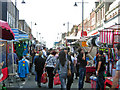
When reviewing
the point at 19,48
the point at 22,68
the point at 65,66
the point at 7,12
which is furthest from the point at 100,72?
the point at 7,12

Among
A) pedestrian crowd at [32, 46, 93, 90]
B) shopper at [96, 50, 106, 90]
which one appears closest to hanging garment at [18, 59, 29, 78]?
pedestrian crowd at [32, 46, 93, 90]

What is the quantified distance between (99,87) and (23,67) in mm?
5987

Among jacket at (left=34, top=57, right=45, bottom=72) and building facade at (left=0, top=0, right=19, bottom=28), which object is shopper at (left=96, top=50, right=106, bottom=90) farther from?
building facade at (left=0, top=0, right=19, bottom=28)

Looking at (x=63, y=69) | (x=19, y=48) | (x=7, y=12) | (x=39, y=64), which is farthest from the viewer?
(x=7, y=12)

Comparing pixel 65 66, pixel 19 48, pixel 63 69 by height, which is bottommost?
pixel 63 69

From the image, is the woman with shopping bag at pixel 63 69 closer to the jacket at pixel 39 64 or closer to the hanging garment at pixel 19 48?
the jacket at pixel 39 64

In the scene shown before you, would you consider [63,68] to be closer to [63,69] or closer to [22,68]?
[63,69]

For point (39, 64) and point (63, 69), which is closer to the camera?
point (63, 69)

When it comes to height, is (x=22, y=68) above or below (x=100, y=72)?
below

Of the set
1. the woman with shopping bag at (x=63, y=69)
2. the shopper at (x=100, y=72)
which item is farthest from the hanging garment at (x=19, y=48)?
the shopper at (x=100, y=72)

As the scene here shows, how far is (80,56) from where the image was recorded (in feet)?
33.4

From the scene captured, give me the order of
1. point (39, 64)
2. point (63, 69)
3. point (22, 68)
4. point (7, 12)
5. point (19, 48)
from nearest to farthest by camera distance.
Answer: point (63, 69) → point (39, 64) → point (22, 68) → point (19, 48) → point (7, 12)

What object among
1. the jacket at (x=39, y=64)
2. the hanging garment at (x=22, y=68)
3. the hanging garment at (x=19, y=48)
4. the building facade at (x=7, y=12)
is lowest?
the hanging garment at (x=22, y=68)

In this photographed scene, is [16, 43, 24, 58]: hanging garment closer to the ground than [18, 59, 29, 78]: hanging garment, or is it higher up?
higher up
